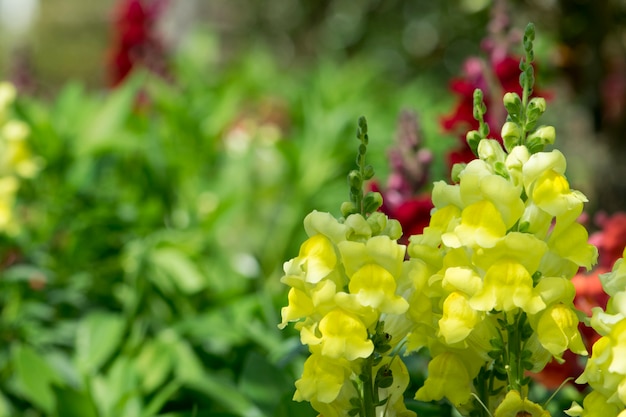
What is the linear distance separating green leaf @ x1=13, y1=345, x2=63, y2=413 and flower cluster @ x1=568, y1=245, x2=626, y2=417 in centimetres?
119

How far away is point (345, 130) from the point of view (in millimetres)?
3555

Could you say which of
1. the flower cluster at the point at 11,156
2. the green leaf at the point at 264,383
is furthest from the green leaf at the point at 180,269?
the green leaf at the point at 264,383

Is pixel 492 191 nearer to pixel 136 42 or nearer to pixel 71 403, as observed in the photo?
pixel 71 403

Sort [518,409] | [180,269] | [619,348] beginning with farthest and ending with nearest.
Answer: [180,269] < [518,409] < [619,348]

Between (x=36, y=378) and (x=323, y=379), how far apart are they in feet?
3.37

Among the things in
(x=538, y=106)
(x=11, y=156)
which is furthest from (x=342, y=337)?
(x=11, y=156)

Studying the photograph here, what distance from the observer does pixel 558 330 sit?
1088 millimetres

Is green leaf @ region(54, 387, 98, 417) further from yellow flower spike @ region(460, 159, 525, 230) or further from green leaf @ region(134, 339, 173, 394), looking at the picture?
yellow flower spike @ region(460, 159, 525, 230)

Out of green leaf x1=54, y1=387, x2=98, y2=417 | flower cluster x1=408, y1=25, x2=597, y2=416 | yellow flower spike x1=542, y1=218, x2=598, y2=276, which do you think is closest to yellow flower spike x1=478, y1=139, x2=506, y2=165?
flower cluster x1=408, y1=25, x2=597, y2=416

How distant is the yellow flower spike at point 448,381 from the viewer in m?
1.17

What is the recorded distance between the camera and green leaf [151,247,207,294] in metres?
2.39

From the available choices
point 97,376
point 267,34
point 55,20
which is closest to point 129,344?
point 97,376

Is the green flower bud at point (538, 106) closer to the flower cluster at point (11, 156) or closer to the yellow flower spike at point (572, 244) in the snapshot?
the yellow flower spike at point (572, 244)

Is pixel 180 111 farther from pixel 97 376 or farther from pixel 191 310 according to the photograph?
pixel 97 376
